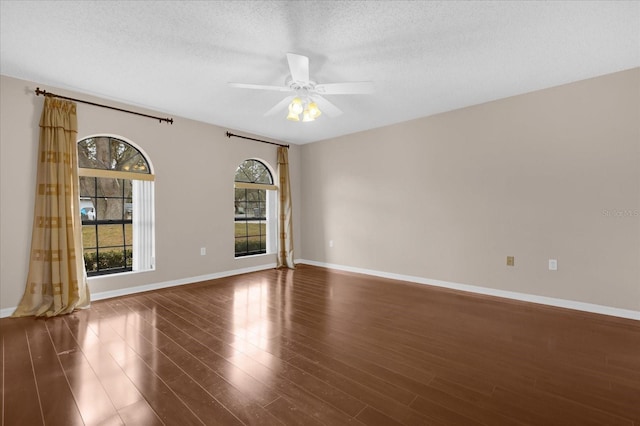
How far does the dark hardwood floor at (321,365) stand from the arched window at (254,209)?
2.12m

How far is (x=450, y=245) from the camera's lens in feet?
14.0

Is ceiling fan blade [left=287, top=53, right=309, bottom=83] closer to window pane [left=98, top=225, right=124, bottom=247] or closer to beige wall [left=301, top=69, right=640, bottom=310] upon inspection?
beige wall [left=301, top=69, right=640, bottom=310]

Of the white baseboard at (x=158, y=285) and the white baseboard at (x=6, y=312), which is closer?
the white baseboard at (x=6, y=312)

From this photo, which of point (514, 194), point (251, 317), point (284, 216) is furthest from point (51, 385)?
point (514, 194)

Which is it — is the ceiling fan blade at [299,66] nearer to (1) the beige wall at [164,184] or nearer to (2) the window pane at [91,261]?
(1) the beige wall at [164,184]

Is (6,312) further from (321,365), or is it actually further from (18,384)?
(321,365)

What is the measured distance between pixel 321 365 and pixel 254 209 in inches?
159

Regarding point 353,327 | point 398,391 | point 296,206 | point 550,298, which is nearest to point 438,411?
point 398,391

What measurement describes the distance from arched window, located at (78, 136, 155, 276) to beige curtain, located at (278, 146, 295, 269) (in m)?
2.32

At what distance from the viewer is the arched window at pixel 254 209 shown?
215 inches

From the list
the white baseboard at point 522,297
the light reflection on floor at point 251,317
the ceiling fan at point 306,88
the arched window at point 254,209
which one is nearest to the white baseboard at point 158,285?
the arched window at point 254,209

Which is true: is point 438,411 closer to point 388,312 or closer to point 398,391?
point 398,391

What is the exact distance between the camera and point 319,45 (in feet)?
8.30

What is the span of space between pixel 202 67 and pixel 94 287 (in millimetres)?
3056
